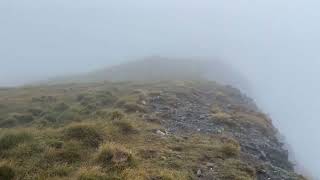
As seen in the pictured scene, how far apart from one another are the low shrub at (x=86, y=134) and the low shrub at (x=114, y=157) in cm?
270

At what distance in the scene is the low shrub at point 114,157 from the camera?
18891 mm

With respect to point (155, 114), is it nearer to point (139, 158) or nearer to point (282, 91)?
point (139, 158)

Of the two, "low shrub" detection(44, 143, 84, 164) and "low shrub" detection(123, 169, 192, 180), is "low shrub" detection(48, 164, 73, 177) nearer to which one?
"low shrub" detection(44, 143, 84, 164)

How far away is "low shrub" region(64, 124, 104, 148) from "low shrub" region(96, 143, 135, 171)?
106 inches

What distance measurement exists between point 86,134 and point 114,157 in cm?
402

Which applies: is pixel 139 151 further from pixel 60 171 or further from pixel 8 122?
pixel 8 122

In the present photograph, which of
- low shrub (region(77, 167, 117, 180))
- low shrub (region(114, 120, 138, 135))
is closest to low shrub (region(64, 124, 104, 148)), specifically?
low shrub (region(114, 120, 138, 135))

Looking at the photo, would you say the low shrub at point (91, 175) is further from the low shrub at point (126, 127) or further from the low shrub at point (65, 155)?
the low shrub at point (126, 127)

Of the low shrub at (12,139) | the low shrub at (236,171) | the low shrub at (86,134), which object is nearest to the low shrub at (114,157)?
the low shrub at (86,134)

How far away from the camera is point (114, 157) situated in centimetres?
1927

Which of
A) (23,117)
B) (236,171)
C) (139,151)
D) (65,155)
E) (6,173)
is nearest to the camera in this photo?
(6,173)

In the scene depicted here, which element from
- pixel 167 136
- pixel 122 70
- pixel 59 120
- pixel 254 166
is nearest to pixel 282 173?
pixel 254 166

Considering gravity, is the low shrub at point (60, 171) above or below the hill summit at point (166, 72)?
above

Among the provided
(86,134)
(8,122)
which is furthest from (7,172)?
(8,122)
